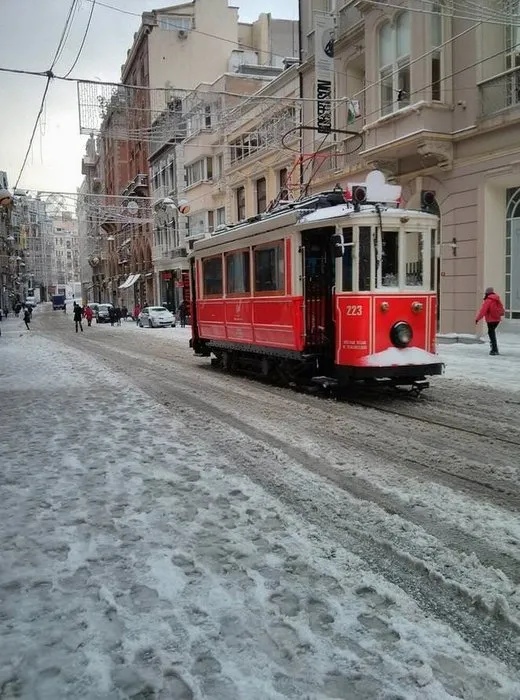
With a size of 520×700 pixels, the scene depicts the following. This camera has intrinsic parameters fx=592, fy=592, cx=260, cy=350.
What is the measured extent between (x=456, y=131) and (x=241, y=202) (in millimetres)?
19442

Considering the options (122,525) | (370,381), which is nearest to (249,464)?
(122,525)

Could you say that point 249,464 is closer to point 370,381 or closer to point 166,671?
point 166,671

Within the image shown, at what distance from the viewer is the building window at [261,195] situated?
3194 centimetres

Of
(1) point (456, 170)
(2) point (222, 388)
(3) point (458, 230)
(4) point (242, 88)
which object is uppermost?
(4) point (242, 88)

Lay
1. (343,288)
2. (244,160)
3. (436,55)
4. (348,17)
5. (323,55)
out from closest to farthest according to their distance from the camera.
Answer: (343,288)
(436,55)
(348,17)
(323,55)
(244,160)

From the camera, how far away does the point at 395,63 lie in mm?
18969

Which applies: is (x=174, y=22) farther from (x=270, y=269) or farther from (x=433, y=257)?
(x=433, y=257)

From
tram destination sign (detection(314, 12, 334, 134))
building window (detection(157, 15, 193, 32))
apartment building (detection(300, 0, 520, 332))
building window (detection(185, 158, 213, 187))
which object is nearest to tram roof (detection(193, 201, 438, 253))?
apartment building (detection(300, 0, 520, 332))

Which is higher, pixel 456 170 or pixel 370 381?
pixel 456 170

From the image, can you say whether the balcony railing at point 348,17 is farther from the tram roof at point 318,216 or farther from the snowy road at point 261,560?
the snowy road at point 261,560

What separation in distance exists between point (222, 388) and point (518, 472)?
6601 mm

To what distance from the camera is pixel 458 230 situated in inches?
699

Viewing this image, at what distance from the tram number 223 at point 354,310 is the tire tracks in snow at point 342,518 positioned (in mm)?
2522

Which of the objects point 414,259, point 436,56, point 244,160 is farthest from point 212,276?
point 244,160
